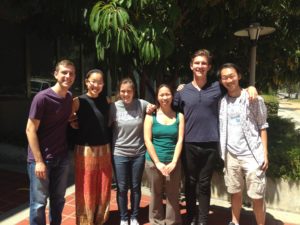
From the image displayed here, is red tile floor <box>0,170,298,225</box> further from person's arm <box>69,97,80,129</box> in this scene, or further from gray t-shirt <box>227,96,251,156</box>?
person's arm <box>69,97,80,129</box>

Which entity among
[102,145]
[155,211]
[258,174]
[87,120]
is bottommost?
[155,211]

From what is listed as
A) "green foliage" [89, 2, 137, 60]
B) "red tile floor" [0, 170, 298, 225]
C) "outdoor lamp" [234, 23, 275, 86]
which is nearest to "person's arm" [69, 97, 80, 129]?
"green foliage" [89, 2, 137, 60]

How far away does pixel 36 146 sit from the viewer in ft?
10.3

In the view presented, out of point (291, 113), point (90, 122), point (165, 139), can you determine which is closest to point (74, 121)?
point (90, 122)

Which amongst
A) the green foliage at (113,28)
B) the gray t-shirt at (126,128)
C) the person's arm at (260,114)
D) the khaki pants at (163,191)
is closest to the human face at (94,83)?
the gray t-shirt at (126,128)

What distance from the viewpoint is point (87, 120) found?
11.6 ft

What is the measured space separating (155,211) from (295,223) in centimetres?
166

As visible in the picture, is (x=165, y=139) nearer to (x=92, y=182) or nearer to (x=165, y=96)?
(x=165, y=96)

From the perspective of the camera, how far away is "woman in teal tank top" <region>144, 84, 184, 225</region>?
364 cm

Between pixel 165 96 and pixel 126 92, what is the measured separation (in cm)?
38

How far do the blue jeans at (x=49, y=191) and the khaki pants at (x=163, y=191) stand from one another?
858 mm

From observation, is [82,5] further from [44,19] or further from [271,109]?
[271,109]

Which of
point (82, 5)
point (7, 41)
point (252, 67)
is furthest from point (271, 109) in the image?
point (82, 5)

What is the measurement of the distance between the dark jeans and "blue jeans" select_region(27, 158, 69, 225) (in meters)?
1.18
